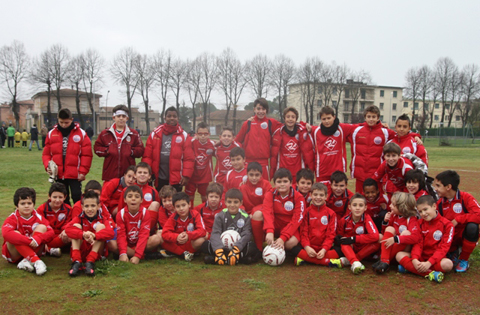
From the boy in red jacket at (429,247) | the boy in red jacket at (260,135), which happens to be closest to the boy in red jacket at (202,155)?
the boy in red jacket at (260,135)

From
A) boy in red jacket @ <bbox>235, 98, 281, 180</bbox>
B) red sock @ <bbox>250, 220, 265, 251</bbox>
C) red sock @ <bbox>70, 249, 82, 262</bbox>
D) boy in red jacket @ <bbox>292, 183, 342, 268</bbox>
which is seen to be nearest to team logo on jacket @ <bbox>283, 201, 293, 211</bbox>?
boy in red jacket @ <bbox>292, 183, 342, 268</bbox>

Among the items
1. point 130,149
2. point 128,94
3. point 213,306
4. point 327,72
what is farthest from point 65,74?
point 213,306

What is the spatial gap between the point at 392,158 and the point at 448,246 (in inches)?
53.1

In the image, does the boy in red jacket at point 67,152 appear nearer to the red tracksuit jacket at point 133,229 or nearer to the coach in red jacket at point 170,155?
the coach in red jacket at point 170,155

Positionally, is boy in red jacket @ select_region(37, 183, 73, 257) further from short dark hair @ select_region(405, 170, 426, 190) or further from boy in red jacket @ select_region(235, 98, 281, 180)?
short dark hair @ select_region(405, 170, 426, 190)

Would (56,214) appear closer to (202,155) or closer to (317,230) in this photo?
(202,155)

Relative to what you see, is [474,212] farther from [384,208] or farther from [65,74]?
[65,74]

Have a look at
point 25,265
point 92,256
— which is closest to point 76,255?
point 92,256

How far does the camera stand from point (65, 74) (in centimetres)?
5138

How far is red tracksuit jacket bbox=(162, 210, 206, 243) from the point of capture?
4844 millimetres

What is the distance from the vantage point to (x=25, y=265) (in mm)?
4219

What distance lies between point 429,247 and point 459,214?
60 centimetres

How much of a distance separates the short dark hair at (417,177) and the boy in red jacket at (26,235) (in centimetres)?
447

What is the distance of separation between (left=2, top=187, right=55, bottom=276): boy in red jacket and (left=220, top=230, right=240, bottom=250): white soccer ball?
2066mm
